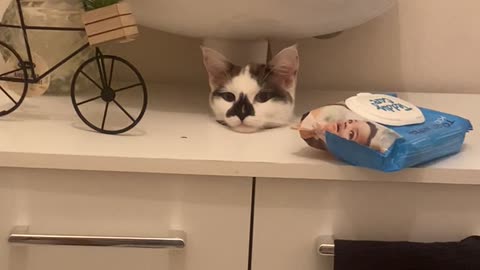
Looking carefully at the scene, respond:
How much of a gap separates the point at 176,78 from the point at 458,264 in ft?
2.02

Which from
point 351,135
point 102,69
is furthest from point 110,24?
point 351,135

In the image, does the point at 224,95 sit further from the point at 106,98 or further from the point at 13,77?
the point at 13,77

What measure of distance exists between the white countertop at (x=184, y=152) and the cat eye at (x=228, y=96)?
0.04 m

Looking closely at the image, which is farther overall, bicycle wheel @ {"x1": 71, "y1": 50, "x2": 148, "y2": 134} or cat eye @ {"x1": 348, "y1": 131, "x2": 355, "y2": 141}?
bicycle wheel @ {"x1": 71, "y1": 50, "x2": 148, "y2": 134}

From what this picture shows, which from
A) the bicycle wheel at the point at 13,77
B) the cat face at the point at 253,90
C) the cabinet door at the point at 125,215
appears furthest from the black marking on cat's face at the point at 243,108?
the bicycle wheel at the point at 13,77

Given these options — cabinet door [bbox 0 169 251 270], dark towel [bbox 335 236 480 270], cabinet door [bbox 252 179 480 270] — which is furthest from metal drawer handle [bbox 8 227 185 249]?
dark towel [bbox 335 236 480 270]

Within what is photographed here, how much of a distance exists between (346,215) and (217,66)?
270 mm

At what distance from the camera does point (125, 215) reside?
0.93m

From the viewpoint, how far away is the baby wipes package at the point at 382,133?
86 cm

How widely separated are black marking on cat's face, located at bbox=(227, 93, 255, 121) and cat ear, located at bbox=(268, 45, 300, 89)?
5 centimetres

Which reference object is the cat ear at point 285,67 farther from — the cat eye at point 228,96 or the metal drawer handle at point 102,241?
the metal drawer handle at point 102,241

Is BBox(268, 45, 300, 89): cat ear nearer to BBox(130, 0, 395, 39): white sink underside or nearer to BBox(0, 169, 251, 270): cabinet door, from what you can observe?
BBox(130, 0, 395, 39): white sink underside

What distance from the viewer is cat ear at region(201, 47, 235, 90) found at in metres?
1.01

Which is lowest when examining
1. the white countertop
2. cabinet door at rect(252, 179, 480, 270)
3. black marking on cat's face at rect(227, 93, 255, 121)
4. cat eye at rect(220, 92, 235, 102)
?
cabinet door at rect(252, 179, 480, 270)
